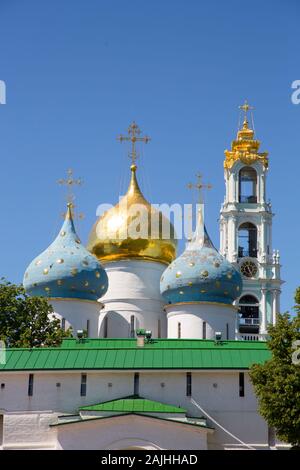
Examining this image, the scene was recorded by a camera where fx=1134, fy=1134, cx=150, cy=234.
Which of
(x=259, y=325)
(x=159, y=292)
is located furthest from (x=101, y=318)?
(x=259, y=325)

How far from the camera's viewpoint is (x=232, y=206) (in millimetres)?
77562

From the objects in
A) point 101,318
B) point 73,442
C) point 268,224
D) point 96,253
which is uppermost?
point 268,224

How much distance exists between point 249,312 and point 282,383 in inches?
1851

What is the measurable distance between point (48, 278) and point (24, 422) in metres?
13.1

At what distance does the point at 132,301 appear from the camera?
49.4 m

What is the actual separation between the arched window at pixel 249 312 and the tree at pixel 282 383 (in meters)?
44.8

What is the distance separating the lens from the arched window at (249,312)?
76.1m

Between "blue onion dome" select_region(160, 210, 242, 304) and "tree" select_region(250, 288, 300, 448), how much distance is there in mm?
14338

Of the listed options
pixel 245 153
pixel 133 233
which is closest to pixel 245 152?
pixel 245 153

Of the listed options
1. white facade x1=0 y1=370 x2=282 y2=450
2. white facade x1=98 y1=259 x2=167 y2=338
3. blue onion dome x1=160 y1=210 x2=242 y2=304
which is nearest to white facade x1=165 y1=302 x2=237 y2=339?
blue onion dome x1=160 y1=210 x2=242 y2=304

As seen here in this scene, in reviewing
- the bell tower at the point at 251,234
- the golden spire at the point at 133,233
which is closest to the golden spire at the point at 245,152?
the bell tower at the point at 251,234

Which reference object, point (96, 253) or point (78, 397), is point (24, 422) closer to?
point (78, 397)

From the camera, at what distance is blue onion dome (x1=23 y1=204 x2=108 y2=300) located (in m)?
45.6

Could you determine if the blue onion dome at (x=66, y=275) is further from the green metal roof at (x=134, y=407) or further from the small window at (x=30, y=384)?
the green metal roof at (x=134, y=407)
